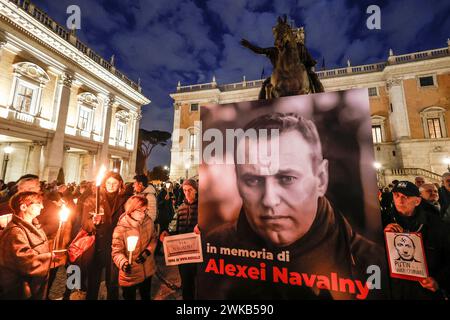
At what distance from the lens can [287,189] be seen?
192cm

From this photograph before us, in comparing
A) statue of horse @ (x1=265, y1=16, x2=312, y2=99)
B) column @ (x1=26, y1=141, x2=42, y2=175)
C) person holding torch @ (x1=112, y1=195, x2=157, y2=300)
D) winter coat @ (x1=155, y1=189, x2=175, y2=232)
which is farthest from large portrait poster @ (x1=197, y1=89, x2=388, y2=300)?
column @ (x1=26, y1=141, x2=42, y2=175)

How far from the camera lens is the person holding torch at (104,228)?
294 centimetres

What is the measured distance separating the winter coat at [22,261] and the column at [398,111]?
1079 inches

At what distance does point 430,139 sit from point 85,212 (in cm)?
2780

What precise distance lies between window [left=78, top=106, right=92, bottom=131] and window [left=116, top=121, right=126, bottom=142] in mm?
3575

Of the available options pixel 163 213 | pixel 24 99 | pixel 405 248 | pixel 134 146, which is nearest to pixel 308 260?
pixel 405 248

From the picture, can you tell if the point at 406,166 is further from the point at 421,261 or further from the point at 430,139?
the point at 421,261

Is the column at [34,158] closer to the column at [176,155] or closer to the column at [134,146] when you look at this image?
the column at [134,146]

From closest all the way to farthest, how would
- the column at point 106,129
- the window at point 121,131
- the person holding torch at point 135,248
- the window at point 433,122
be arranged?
the person holding torch at point 135,248, the column at point 106,129, the window at point 433,122, the window at point 121,131

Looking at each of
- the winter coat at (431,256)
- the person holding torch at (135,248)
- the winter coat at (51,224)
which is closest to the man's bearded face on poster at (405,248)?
the winter coat at (431,256)

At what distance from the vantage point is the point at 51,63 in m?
14.9

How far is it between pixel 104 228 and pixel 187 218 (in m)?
1.19

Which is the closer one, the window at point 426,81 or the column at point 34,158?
the column at point 34,158

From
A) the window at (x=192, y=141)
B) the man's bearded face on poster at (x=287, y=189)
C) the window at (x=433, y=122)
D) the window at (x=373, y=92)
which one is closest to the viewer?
the man's bearded face on poster at (x=287, y=189)
